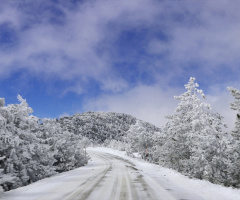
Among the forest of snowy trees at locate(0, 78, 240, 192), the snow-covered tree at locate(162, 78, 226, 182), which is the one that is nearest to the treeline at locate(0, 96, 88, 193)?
the forest of snowy trees at locate(0, 78, 240, 192)

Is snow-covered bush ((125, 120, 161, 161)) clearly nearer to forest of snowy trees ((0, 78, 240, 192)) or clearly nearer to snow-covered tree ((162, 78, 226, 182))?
snow-covered tree ((162, 78, 226, 182))

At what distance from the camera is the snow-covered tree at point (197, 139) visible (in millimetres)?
21641

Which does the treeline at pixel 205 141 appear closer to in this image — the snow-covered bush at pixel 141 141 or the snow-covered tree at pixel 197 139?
the snow-covered tree at pixel 197 139

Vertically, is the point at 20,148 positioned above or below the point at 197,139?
below

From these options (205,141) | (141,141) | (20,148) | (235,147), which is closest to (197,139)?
(205,141)

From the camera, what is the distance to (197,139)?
905 inches

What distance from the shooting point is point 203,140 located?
21875mm

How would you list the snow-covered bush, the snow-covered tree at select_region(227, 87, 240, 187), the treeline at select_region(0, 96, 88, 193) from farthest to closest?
the snow-covered bush
the snow-covered tree at select_region(227, 87, 240, 187)
the treeline at select_region(0, 96, 88, 193)

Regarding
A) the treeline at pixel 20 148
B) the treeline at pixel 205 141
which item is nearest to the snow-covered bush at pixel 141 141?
the treeline at pixel 205 141

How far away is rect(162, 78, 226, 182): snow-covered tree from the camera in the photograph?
71.0 feet

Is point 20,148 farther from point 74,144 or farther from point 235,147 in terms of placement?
point 235,147

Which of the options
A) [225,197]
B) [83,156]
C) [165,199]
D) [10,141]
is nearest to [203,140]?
[225,197]

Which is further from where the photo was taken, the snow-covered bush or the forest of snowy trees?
the snow-covered bush

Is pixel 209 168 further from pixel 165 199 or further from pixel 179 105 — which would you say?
pixel 165 199
